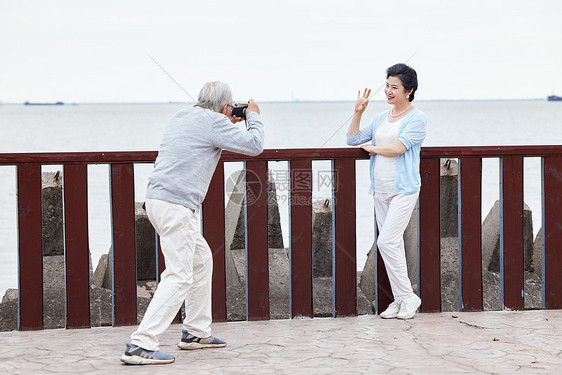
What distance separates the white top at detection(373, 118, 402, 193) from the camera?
216 inches

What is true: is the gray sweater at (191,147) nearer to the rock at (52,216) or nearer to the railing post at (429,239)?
the railing post at (429,239)

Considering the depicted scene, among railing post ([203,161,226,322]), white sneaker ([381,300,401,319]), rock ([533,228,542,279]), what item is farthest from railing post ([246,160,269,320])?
rock ([533,228,542,279])

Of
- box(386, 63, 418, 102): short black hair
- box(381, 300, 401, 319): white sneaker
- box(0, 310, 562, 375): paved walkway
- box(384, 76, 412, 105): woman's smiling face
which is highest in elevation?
box(386, 63, 418, 102): short black hair

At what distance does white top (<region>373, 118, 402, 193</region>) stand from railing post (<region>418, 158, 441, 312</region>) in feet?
1.18

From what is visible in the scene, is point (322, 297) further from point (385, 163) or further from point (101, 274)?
point (101, 274)

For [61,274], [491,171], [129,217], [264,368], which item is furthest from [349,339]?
[491,171]

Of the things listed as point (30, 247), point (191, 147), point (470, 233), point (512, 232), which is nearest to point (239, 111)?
point (191, 147)

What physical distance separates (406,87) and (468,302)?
1.64 meters

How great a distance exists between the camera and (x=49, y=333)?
5.32 meters

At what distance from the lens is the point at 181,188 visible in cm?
448

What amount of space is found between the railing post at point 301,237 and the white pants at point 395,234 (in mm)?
492

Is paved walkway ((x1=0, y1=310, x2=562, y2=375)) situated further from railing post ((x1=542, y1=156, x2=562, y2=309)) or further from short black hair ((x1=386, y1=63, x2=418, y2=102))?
short black hair ((x1=386, y1=63, x2=418, y2=102))

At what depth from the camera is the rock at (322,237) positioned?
23.8 feet

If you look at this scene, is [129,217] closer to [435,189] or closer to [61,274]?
[61,274]
